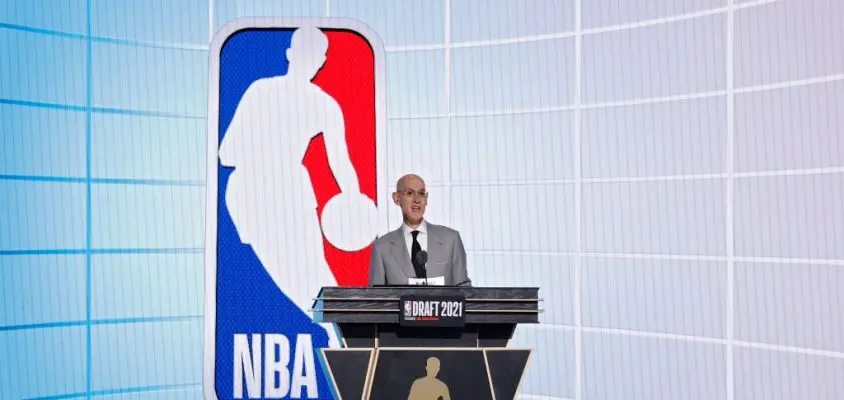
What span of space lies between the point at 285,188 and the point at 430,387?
9.75 ft

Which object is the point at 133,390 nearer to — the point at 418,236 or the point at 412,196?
the point at 418,236

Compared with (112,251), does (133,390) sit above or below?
below

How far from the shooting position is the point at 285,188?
7012 millimetres

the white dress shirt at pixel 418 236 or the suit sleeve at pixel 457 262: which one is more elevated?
the white dress shirt at pixel 418 236

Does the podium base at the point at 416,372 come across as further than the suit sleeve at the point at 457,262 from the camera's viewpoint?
No

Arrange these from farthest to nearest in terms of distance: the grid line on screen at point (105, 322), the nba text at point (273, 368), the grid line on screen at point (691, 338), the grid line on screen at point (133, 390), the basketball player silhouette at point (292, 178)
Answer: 1. the basketball player silhouette at point (292, 178)
2. the nba text at point (273, 368)
3. the grid line on screen at point (133, 390)
4. the grid line on screen at point (105, 322)
5. the grid line on screen at point (691, 338)

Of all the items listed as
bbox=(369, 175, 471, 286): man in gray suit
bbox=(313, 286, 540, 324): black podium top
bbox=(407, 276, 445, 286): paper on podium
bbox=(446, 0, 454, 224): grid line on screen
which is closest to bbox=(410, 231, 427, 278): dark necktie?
bbox=(369, 175, 471, 286): man in gray suit

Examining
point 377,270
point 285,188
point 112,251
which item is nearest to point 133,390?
point 112,251

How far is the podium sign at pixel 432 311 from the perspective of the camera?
428cm

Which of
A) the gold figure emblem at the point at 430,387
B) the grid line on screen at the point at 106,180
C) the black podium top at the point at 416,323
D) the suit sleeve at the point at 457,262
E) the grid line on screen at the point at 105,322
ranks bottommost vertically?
the gold figure emblem at the point at 430,387

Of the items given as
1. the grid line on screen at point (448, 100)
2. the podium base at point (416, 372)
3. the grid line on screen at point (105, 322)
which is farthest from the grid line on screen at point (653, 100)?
the podium base at point (416, 372)

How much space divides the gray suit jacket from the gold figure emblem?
2.50 feet

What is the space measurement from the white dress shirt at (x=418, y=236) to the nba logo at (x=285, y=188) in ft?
6.11

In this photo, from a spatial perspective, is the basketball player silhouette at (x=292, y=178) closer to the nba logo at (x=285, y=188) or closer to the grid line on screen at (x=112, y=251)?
the nba logo at (x=285, y=188)
